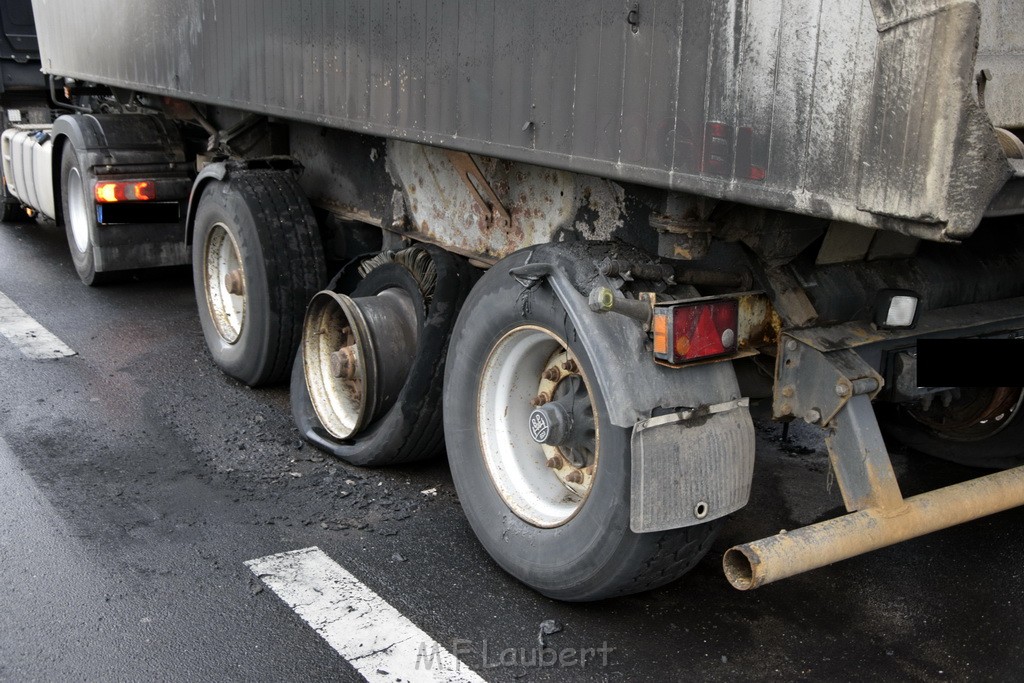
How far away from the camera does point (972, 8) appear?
229cm

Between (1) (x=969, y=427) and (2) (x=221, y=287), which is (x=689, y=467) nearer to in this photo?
(1) (x=969, y=427)

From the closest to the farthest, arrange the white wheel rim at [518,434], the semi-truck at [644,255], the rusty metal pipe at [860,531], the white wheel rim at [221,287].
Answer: the semi-truck at [644,255] → the rusty metal pipe at [860,531] → the white wheel rim at [518,434] → the white wheel rim at [221,287]

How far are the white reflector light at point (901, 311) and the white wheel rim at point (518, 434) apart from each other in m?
1.12

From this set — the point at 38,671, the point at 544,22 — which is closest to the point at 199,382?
the point at 38,671

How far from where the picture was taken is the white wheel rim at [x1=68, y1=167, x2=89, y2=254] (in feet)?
28.2

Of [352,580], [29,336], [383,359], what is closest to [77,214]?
[29,336]

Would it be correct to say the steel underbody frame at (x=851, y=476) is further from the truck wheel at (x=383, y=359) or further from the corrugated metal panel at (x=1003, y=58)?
the truck wheel at (x=383, y=359)

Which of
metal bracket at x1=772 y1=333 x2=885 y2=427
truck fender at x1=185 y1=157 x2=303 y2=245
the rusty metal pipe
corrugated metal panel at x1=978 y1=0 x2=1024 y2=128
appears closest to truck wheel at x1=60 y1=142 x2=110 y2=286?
truck fender at x1=185 y1=157 x2=303 y2=245

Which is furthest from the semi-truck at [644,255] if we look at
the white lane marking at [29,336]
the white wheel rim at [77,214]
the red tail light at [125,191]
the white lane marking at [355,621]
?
the white wheel rim at [77,214]

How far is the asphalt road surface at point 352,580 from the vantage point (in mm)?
3488

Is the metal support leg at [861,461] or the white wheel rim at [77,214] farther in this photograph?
the white wheel rim at [77,214]

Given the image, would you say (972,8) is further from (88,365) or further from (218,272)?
(88,365)

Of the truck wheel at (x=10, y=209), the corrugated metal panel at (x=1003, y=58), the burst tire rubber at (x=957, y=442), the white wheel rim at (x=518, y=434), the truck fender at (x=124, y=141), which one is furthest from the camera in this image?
the truck wheel at (x=10, y=209)

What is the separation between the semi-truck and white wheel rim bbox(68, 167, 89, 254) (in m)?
3.21
